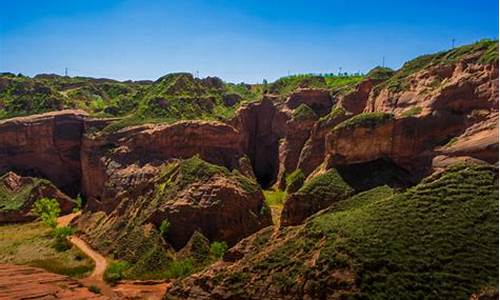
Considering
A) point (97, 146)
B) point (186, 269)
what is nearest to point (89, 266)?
point (186, 269)

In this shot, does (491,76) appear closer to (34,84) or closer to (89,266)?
(89,266)

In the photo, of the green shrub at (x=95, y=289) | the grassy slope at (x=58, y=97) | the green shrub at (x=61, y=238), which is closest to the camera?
the green shrub at (x=95, y=289)

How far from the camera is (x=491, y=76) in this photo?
143ft

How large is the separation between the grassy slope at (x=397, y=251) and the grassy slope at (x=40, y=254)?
2055 centimetres

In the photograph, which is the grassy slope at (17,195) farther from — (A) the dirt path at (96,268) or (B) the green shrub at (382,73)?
(B) the green shrub at (382,73)

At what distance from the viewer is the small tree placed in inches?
2478

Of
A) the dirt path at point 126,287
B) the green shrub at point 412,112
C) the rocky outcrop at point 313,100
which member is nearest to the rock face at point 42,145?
the dirt path at point 126,287

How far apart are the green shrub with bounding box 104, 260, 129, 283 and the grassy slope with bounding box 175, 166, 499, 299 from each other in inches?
541

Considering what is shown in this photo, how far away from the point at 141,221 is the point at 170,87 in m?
48.8

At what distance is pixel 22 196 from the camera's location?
7375cm

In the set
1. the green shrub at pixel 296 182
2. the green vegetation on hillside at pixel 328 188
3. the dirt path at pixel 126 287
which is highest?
the green vegetation on hillside at pixel 328 188

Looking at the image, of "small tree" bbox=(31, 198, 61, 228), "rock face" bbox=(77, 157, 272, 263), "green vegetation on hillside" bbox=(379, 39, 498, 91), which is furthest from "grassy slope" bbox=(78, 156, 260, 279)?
"green vegetation on hillside" bbox=(379, 39, 498, 91)

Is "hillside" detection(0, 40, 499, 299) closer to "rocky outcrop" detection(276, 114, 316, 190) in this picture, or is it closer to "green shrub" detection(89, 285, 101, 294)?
"rocky outcrop" detection(276, 114, 316, 190)

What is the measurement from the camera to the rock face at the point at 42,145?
264 feet
